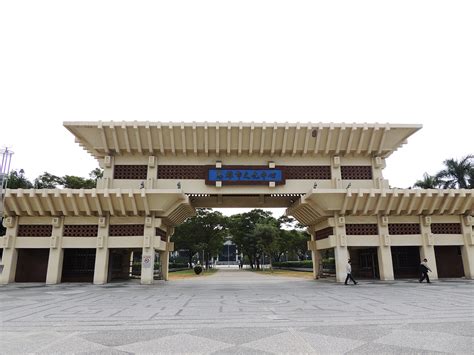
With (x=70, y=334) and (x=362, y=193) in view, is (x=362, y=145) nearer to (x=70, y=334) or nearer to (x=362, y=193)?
(x=362, y=193)

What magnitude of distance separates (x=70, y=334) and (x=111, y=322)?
55.0 inches

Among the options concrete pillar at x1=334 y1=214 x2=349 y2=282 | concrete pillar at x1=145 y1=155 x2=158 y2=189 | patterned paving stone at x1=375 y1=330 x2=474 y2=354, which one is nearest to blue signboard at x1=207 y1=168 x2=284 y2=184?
concrete pillar at x1=145 y1=155 x2=158 y2=189

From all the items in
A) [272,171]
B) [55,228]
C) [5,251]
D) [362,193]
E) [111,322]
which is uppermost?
[272,171]

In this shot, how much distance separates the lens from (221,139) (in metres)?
23.2

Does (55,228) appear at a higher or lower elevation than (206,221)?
lower

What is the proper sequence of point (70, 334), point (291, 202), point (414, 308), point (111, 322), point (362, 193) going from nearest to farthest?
point (70, 334)
point (111, 322)
point (414, 308)
point (362, 193)
point (291, 202)

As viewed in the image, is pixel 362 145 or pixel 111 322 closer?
pixel 111 322

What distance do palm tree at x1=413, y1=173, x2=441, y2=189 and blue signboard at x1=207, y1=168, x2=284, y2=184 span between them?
29308 mm

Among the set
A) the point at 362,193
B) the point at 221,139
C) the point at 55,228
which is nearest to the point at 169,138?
the point at 221,139

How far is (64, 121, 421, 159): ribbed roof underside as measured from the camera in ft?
73.7

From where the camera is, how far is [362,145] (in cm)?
2367

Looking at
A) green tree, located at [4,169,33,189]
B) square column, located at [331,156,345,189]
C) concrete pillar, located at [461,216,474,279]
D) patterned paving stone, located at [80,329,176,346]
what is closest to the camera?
patterned paving stone, located at [80,329,176,346]

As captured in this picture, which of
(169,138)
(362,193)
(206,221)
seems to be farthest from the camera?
(206,221)

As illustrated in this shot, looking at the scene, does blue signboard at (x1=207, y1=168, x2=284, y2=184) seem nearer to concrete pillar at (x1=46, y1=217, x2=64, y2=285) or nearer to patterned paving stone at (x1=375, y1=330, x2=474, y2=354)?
concrete pillar at (x1=46, y1=217, x2=64, y2=285)
